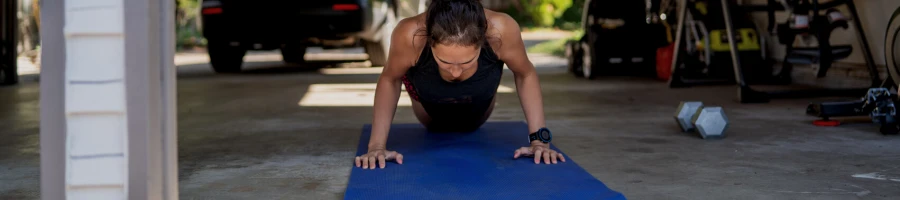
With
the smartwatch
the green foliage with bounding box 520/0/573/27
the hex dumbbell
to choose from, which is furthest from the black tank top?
the green foliage with bounding box 520/0/573/27

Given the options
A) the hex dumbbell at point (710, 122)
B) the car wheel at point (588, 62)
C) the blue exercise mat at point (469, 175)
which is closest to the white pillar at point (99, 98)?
the blue exercise mat at point (469, 175)

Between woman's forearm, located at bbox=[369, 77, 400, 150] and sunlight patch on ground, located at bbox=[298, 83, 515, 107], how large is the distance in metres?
2.23

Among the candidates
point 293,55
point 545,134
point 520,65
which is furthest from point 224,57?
point 545,134

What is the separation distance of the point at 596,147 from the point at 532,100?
1.85 feet

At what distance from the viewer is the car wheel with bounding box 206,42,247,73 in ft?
33.8

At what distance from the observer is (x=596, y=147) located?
3.85 m

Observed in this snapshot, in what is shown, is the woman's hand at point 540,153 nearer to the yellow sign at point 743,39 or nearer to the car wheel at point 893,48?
the car wheel at point 893,48

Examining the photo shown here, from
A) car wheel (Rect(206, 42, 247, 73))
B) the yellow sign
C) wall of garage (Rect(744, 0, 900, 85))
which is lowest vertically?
car wheel (Rect(206, 42, 247, 73))

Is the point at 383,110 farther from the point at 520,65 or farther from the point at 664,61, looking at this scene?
the point at 664,61

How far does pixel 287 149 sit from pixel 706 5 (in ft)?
16.2

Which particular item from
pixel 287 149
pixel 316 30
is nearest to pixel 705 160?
pixel 287 149

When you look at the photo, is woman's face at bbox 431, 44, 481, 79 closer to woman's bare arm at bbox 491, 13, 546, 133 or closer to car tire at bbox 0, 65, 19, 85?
woman's bare arm at bbox 491, 13, 546, 133

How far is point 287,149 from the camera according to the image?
3883 mm

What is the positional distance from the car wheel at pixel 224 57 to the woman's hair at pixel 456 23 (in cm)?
745
